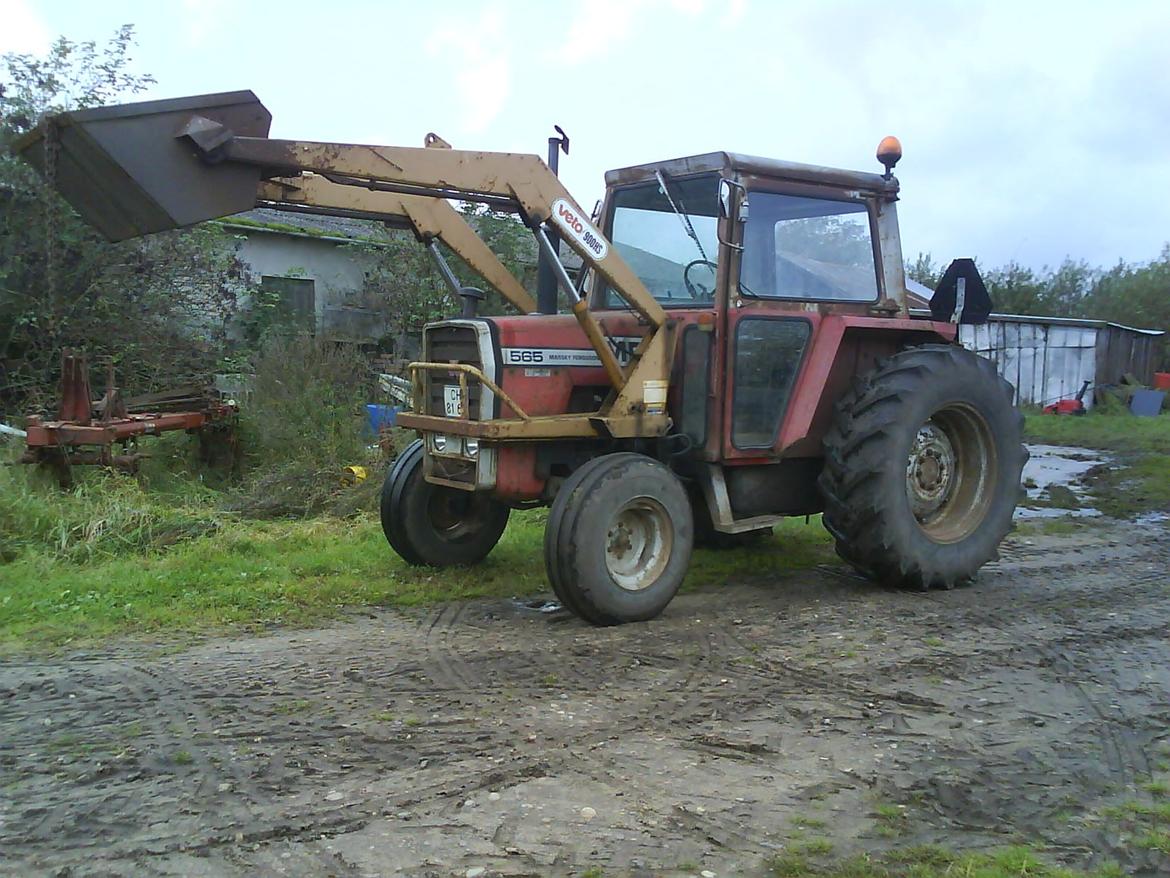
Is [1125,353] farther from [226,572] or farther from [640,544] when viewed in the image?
[226,572]

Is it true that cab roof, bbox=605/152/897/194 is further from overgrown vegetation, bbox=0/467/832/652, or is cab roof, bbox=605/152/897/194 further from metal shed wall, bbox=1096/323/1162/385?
metal shed wall, bbox=1096/323/1162/385

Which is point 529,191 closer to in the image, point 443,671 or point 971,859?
point 443,671

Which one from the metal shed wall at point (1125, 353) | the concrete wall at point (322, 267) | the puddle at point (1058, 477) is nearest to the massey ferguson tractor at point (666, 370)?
the puddle at point (1058, 477)

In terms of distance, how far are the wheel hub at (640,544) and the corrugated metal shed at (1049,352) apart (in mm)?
18586

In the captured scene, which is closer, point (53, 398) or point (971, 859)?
point (971, 859)

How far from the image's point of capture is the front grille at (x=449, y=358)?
218 inches

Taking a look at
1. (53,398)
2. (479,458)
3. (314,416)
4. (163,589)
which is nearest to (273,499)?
(314,416)

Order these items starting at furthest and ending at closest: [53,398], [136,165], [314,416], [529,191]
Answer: [53,398]
[314,416]
[529,191]
[136,165]

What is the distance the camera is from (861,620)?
5.55 m

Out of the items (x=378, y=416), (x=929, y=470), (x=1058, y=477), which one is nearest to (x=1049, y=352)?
(x=1058, y=477)

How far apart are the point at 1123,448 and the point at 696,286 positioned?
11.0 m

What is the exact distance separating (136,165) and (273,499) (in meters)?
4.33

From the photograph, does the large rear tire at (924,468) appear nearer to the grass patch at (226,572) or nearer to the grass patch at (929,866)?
the grass patch at (226,572)

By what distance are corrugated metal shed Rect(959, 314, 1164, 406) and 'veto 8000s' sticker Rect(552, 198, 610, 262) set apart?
18588 millimetres
